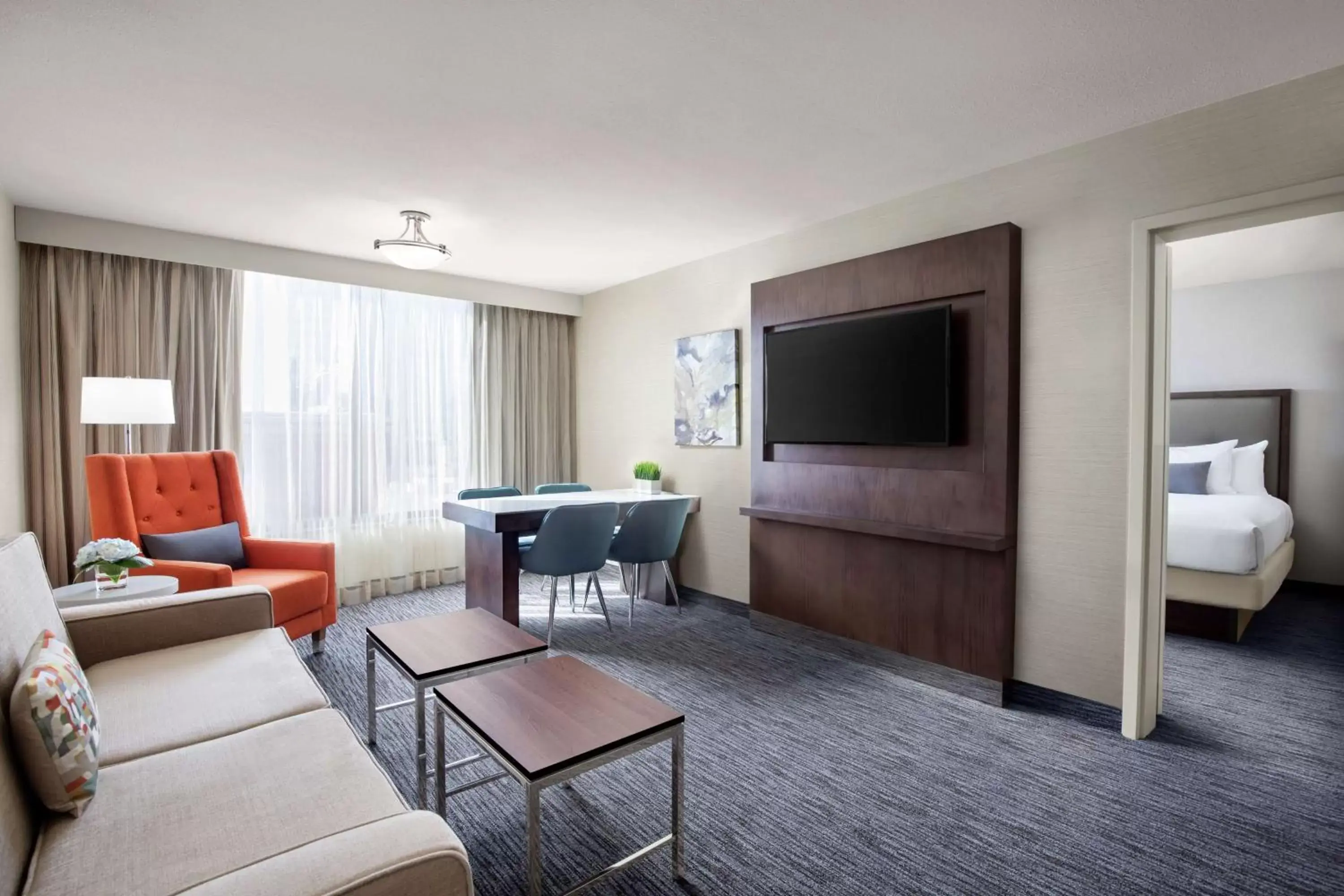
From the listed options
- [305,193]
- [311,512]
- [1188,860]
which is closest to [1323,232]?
[1188,860]

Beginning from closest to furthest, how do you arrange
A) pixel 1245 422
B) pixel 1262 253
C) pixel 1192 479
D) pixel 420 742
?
1. pixel 420 742
2. pixel 1262 253
3. pixel 1192 479
4. pixel 1245 422

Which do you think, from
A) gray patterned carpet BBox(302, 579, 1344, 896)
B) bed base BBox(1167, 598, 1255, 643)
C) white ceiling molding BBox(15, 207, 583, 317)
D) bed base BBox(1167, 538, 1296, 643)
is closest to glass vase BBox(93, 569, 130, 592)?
gray patterned carpet BBox(302, 579, 1344, 896)

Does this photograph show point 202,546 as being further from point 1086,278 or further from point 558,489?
point 1086,278

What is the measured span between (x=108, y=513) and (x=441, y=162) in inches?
93.6

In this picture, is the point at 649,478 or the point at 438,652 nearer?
the point at 438,652

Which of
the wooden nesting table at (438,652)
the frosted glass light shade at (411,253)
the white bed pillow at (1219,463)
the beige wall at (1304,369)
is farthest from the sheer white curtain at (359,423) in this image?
the white bed pillow at (1219,463)

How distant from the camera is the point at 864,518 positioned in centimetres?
333

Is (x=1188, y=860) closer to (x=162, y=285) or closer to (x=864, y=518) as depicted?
(x=864, y=518)

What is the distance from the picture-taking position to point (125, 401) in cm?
309

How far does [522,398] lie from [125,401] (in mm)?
2718

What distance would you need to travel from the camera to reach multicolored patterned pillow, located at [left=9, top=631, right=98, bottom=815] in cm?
119

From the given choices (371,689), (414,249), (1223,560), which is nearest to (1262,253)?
(1223,560)

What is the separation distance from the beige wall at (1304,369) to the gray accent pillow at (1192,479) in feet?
2.39

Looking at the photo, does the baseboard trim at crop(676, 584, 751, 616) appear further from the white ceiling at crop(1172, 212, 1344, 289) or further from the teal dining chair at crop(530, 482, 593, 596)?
the white ceiling at crop(1172, 212, 1344, 289)
